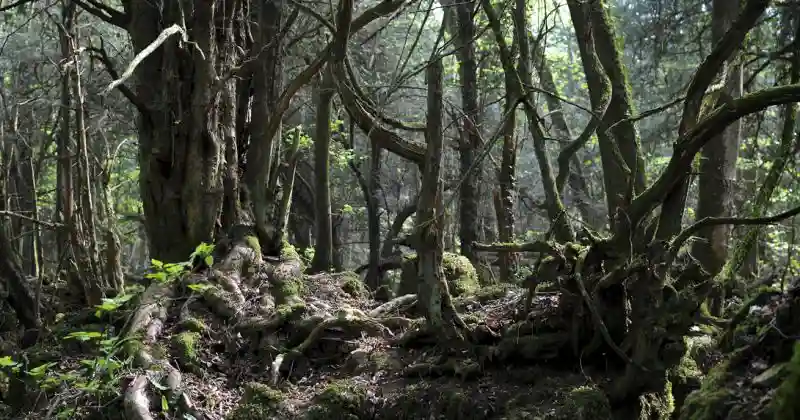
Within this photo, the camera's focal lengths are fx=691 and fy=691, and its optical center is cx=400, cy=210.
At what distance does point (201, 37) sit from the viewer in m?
7.55

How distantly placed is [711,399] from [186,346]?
14.0ft

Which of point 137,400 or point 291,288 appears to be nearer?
point 137,400

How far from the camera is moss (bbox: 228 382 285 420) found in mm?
5262

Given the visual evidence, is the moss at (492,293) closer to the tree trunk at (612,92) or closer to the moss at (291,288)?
the tree trunk at (612,92)

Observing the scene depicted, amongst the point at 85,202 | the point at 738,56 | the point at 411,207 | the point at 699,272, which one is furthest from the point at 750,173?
the point at 85,202

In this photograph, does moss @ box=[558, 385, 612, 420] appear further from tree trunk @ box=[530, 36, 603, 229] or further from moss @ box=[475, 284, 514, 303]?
tree trunk @ box=[530, 36, 603, 229]

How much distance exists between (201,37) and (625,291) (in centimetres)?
522

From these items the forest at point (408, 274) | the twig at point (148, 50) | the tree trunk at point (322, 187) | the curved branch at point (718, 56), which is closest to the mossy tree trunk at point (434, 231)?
the forest at point (408, 274)

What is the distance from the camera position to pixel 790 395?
2.76 meters

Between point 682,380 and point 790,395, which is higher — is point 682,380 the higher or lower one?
the lower one

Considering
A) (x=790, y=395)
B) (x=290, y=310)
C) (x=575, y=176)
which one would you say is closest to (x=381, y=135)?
(x=290, y=310)

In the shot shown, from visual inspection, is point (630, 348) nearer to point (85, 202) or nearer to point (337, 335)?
point (337, 335)

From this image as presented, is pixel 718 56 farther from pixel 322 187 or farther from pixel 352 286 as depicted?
pixel 322 187

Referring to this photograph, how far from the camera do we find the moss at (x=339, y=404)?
5.18 meters
